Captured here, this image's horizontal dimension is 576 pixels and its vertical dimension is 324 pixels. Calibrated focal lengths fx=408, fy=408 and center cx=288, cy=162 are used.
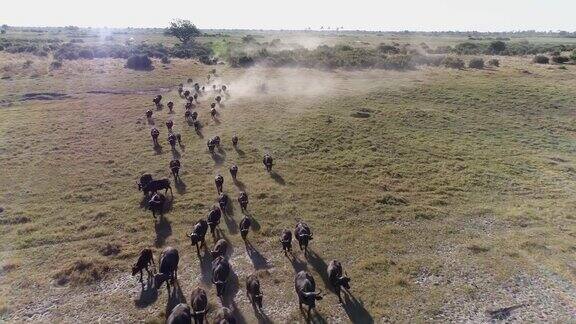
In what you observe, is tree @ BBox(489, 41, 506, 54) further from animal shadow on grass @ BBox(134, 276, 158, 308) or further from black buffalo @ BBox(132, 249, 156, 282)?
animal shadow on grass @ BBox(134, 276, 158, 308)

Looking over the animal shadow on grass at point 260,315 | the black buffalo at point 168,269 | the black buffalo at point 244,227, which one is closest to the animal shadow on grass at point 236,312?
the animal shadow on grass at point 260,315

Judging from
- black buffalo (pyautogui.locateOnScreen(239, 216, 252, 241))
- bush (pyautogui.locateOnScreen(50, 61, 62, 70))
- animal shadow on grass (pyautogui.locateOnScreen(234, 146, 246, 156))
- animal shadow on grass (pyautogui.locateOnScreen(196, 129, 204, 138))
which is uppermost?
bush (pyautogui.locateOnScreen(50, 61, 62, 70))

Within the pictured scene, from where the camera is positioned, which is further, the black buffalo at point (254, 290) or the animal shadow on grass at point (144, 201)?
the animal shadow on grass at point (144, 201)

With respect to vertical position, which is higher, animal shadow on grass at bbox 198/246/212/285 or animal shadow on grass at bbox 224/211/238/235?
animal shadow on grass at bbox 224/211/238/235

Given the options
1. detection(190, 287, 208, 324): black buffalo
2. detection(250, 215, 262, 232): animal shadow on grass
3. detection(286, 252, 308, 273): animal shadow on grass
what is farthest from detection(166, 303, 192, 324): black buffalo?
detection(250, 215, 262, 232): animal shadow on grass

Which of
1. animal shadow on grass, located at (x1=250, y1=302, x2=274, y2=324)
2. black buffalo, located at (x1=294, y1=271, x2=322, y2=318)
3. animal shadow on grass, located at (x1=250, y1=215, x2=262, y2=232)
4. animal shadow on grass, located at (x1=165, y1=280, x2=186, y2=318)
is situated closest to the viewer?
black buffalo, located at (x1=294, y1=271, x2=322, y2=318)

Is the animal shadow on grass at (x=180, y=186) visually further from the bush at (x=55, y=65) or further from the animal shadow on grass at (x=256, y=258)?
the bush at (x=55, y=65)

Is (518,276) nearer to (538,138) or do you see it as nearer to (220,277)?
(220,277)
